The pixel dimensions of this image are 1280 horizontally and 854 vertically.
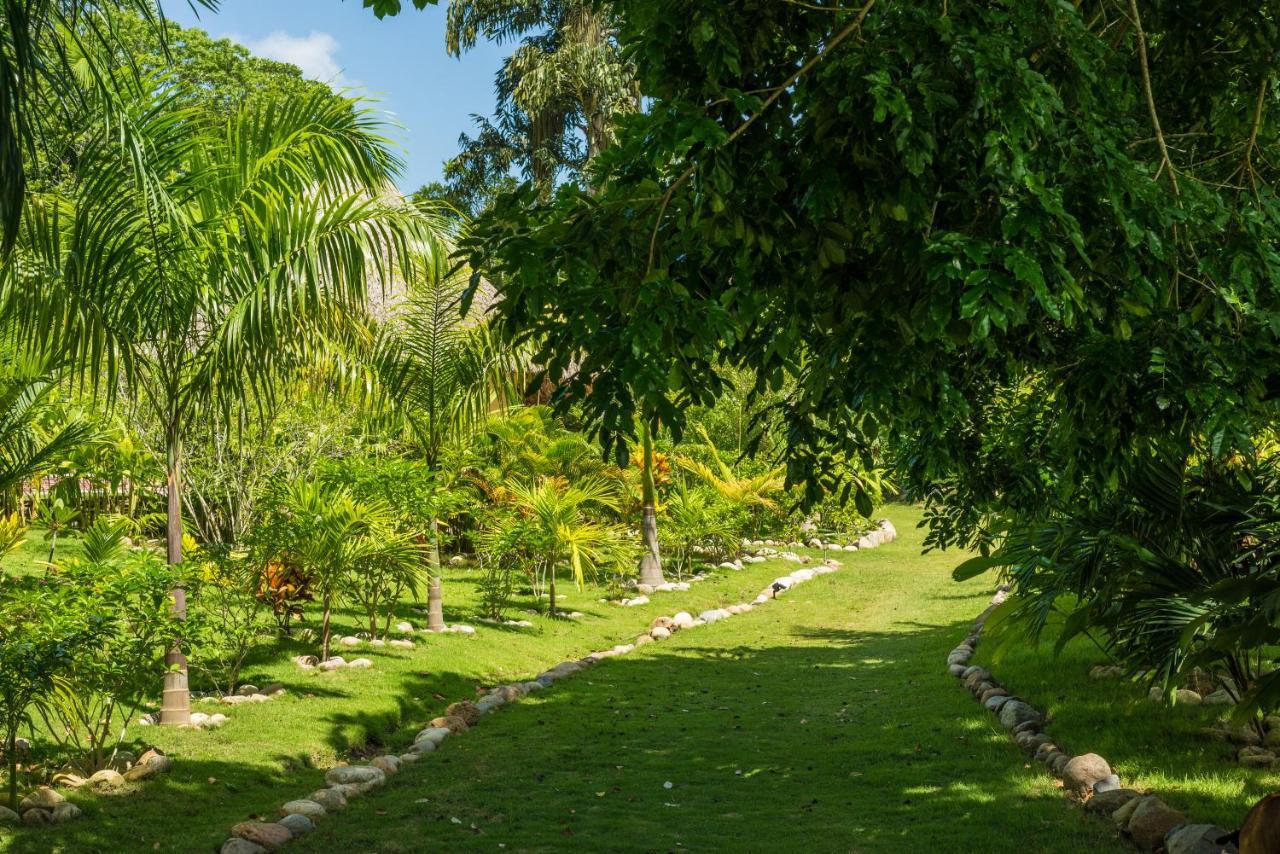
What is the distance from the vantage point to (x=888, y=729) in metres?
8.70

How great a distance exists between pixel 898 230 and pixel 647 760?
5.44 meters

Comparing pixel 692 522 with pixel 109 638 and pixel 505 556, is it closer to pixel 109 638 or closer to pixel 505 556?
pixel 505 556

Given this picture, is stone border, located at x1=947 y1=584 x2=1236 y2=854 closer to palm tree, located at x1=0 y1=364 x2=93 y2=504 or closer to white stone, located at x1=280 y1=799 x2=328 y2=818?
white stone, located at x1=280 y1=799 x2=328 y2=818

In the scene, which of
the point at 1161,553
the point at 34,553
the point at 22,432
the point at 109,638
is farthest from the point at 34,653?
the point at 34,553

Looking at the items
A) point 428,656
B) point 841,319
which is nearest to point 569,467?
point 428,656

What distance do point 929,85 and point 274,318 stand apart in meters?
5.58

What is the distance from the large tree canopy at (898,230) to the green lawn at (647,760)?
9.91 feet

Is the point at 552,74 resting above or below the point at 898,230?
above

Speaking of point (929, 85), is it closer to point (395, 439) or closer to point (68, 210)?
point (68, 210)

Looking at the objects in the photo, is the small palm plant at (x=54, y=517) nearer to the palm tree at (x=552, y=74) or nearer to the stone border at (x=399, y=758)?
the stone border at (x=399, y=758)

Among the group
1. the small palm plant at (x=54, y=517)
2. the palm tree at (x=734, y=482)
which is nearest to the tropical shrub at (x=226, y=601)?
the small palm plant at (x=54, y=517)

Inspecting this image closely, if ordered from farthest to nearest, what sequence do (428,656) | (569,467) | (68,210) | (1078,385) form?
(569,467)
(428,656)
(68,210)
(1078,385)

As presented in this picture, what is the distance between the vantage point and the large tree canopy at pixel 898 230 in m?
3.09

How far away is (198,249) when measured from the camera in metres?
7.35
